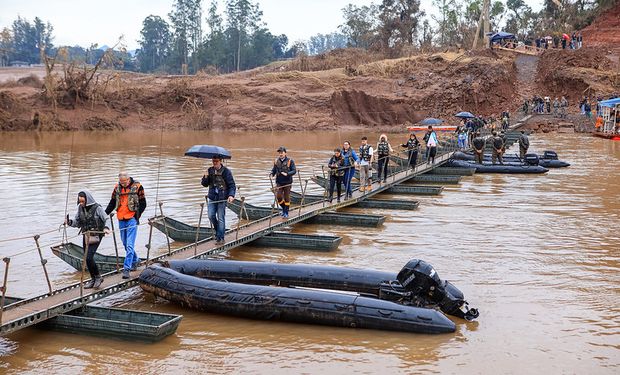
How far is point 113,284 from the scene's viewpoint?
33.0 ft

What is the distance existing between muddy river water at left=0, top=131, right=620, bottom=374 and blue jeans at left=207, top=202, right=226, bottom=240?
0.98 meters

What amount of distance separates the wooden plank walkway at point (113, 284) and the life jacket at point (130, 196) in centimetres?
112

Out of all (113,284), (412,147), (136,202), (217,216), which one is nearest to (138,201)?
(136,202)

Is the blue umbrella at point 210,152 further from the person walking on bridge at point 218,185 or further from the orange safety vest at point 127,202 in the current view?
the orange safety vest at point 127,202

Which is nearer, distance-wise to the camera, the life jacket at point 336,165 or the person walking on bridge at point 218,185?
the person walking on bridge at point 218,185

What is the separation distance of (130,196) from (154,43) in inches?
5104

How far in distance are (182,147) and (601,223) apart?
29010 millimetres

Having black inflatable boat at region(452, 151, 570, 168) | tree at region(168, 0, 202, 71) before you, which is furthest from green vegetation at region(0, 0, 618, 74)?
black inflatable boat at region(452, 151, 570, 168)

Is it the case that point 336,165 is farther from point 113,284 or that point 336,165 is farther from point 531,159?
point 531,159

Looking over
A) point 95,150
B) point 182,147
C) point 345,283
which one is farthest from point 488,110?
point 345,283

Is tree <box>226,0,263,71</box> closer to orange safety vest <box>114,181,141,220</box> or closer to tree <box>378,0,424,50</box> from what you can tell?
tree <box>378,0,424,50</box>

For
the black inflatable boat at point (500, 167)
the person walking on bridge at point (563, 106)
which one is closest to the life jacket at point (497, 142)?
the black inflatable boat at point (500, 167)

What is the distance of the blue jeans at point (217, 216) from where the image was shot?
12.5m

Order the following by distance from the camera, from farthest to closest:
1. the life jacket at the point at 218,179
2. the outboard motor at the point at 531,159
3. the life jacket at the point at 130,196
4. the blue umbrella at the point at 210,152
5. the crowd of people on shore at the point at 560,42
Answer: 1. the crowd of people on shore at the point at 560,42
2. the outboard motor at the point at 531,159
3. the life jacket at the point at 218,179
4. the blue umbrella at the point at 210,152
5. the life jacket at the point at 130,196
